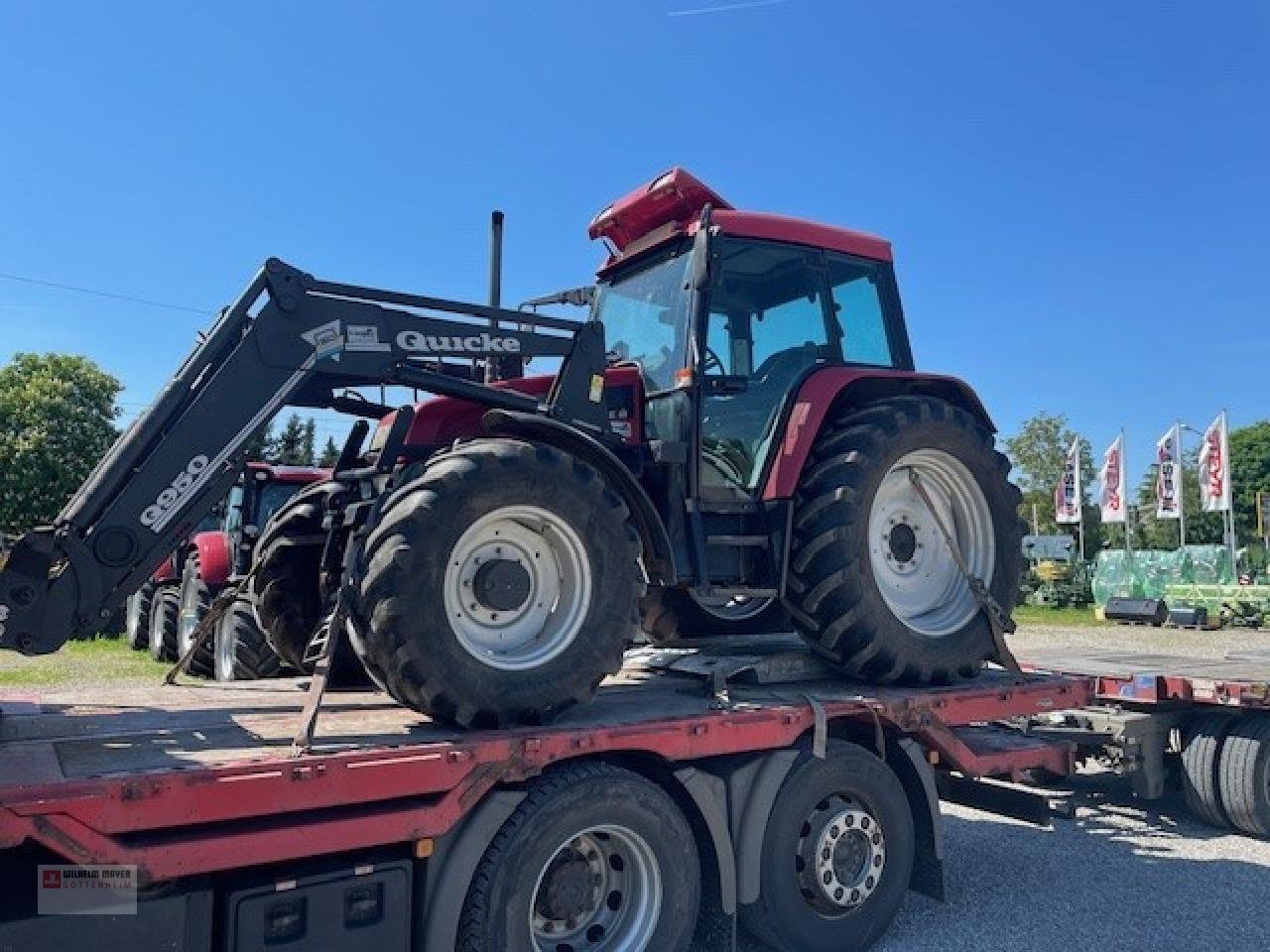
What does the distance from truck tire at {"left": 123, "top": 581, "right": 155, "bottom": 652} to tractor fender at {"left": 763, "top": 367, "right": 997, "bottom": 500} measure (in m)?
14.7

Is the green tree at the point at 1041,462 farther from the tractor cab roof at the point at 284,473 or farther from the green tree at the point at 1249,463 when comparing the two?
the tractor cab roof at the point at 284,473

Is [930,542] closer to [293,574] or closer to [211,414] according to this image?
[293,574]

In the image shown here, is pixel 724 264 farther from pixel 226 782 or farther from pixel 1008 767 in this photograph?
pixel 226 782

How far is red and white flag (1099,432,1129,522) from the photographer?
3591 cm

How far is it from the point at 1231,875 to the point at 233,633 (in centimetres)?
886

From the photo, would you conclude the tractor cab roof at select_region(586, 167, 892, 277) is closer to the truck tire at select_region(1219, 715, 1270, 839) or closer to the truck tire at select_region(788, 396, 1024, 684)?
the truck tire at select_region(788, 396, 1024, 684)

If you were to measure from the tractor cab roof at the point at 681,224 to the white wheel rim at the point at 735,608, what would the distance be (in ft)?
6.84

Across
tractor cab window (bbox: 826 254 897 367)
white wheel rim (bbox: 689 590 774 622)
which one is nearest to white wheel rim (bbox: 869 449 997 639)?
white wheel rim (bbox: 689 590 774 622)

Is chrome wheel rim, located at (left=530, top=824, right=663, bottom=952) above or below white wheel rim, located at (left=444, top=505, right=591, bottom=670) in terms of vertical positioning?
below

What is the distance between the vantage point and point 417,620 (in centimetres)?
396

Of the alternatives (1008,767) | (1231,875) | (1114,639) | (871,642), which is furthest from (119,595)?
(1114,639)

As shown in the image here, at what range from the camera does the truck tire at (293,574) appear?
567 cm

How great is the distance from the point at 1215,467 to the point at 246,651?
3318 centimetres

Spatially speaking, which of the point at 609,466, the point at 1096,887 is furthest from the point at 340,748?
the point at 1096,887
